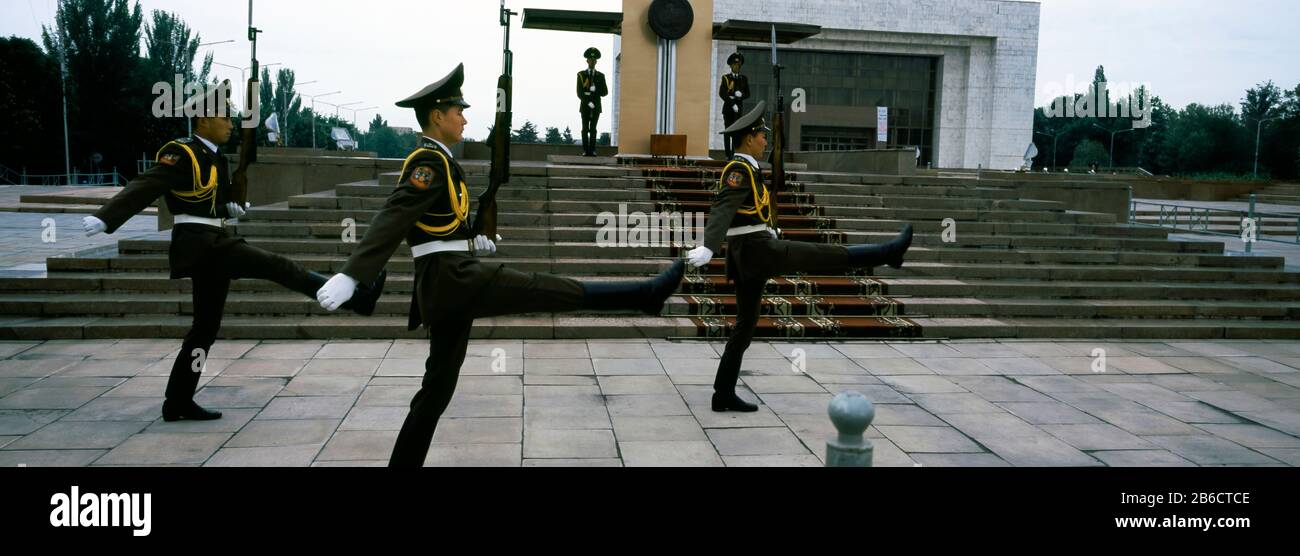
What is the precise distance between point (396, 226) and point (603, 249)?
720cm

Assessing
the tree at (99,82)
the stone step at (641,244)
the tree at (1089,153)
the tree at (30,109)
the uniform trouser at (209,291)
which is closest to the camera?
the uniform trouser at (209,291)

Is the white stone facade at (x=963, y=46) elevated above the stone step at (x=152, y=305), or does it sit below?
above

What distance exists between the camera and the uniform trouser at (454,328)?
4.27 metres

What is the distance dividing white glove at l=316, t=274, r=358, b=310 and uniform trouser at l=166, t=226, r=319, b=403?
1.74 metres

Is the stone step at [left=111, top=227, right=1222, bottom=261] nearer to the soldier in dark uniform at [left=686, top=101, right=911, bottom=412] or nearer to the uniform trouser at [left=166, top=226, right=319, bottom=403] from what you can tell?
the uniform trouser at [left=166, top=226, right=319, bottom=403]

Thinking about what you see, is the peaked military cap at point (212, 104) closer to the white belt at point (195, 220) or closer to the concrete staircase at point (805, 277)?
the white belt at point (195, 220)

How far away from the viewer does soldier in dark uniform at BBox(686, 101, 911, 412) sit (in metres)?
5.91

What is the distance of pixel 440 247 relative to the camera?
4.35 metres

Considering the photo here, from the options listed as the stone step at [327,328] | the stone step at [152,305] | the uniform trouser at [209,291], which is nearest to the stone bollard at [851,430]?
the uniform trouser at [209,291]

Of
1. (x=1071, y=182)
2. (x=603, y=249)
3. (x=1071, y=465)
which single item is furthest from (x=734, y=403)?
(x=1071, y=182)

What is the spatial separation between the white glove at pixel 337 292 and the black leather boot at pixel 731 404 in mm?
3017

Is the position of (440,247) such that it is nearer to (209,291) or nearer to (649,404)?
(209,291)

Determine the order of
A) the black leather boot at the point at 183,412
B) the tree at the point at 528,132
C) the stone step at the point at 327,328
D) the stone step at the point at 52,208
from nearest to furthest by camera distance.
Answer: the black leather boot at the point at 183,412 → the stone step at the point at 327,328 → the stone step at the point at 52,208 → the tree at the point at 528,132

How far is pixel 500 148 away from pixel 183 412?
286 cm
